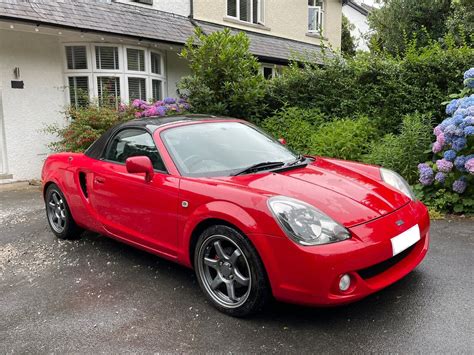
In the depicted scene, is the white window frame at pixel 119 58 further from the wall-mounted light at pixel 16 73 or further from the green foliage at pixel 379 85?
the green foliage at pixel 379 85

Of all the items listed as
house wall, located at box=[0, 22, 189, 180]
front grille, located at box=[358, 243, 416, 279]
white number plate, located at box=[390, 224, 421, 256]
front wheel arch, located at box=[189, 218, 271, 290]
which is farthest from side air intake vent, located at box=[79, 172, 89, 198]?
house wall, located at box=[0, 22, 189, 180]

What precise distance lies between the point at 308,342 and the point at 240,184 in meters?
1.15

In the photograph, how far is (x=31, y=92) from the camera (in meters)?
9.32

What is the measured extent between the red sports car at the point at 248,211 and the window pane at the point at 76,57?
647 cm

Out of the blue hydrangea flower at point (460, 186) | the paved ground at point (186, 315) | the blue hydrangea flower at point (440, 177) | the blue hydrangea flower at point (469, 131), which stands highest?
the blue hydrangea flower at point (469, 131)

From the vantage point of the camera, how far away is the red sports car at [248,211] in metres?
2.59

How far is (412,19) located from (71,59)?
1332 cm

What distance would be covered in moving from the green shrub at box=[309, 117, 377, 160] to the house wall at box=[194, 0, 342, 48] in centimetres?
690

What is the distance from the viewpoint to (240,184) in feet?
9.86

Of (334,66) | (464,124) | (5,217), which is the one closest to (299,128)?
(334,66)

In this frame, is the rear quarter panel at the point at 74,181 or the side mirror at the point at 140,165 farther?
the rear quarter panel at the point at 74,181

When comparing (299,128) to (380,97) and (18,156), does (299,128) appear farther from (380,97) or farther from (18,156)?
(18,156)

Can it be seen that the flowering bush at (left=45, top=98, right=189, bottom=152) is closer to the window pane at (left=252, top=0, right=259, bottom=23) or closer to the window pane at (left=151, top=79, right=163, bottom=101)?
the window pane at (left=151, top=79, right=163, bottom=101)

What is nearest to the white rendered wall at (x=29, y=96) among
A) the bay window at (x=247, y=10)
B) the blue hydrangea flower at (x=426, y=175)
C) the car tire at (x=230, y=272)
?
the bay window at (x=247, y=10)
